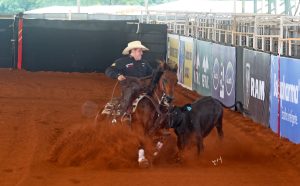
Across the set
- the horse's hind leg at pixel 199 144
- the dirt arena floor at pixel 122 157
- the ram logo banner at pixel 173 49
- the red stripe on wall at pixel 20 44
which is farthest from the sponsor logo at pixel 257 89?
the red stripe on wall at pixel 20 44

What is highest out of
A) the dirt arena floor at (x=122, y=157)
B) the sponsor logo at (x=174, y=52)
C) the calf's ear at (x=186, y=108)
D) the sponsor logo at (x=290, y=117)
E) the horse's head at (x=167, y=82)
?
the sponsor logo at (x=174, y=52)

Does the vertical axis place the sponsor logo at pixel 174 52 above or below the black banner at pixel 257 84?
above

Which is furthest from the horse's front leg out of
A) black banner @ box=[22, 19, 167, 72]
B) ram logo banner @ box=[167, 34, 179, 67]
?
black banner @ box=[22, 19, 167, 72]

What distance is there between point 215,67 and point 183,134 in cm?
727

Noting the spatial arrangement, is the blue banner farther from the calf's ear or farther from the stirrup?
the stirrup

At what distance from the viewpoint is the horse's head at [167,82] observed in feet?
30.6

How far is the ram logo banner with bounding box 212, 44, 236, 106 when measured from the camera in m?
15.5

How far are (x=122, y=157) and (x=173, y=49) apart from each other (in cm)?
1404

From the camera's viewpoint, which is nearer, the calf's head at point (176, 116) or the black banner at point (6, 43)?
the calf's head at point (176, 116)

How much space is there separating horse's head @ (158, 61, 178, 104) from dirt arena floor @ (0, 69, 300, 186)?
660mm

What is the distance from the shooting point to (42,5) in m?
91.6

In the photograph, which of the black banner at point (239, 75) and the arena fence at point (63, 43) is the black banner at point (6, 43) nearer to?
the arena fence at point (63, 43)

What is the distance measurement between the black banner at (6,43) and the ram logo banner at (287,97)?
1433 centimetres

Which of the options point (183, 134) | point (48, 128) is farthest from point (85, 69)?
point (183, 134)
